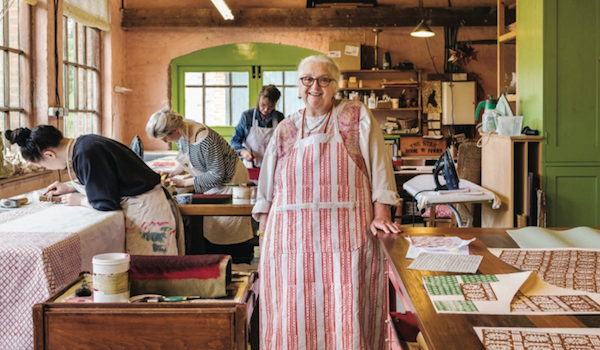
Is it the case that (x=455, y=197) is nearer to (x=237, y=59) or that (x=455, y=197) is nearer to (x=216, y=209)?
(x=216, y=209)

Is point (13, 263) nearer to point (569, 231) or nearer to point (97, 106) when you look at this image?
point (569, 231)

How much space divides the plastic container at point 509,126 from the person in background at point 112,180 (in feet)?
8.75

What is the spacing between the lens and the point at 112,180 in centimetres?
317

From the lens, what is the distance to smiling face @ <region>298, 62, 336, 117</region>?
8.77ft

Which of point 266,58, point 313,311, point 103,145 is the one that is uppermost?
point 266,58

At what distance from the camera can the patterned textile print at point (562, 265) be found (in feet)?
5.50

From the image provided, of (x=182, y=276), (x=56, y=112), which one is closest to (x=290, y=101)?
(x=56, y=112)

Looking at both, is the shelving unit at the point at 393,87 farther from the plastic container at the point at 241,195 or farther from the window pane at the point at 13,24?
the plastic container at the point at 241,195

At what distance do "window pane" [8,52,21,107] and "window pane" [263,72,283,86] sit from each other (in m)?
4.30

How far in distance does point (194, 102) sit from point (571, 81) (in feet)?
20.2

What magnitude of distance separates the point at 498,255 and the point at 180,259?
3.44 ft

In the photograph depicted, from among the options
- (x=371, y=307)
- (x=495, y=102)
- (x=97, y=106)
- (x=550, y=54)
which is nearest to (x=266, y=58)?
(x=97, y=106)

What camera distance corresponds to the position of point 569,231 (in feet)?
7.82

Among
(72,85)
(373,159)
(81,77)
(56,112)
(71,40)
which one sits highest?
(71,40)
